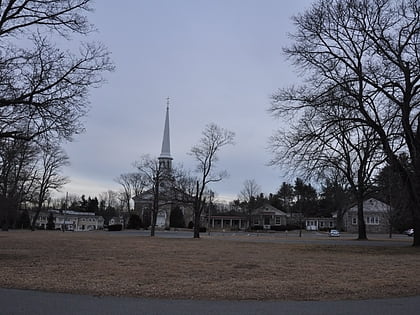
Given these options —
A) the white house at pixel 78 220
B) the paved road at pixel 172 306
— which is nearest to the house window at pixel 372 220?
the white house at pixel 78 220

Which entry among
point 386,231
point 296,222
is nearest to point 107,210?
point 296,222

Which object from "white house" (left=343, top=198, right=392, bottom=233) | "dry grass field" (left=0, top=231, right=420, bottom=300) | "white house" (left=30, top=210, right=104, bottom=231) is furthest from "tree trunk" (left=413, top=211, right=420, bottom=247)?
"white house" (left=30, top=210, right=104, bottom=231)

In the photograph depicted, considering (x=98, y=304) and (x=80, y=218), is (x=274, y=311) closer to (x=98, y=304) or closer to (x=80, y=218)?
(x=98, y=304)

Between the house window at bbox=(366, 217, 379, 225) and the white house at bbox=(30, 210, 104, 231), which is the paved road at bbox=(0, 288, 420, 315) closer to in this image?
the house window at bbox=(366, 217, 379, 225)

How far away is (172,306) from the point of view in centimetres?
852

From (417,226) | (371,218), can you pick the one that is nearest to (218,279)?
(417,226)

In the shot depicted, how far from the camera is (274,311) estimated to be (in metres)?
8.16

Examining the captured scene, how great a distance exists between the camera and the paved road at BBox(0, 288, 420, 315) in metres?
8.02

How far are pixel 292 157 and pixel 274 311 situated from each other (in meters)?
18.8

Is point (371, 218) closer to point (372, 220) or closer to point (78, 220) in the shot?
point (372, 220)

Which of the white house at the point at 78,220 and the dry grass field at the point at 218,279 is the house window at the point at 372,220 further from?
the dry grass field at the point at 218,279

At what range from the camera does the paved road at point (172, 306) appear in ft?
26.3

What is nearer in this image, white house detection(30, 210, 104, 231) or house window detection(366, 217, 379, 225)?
house window detection(366, 217, 379, 225)

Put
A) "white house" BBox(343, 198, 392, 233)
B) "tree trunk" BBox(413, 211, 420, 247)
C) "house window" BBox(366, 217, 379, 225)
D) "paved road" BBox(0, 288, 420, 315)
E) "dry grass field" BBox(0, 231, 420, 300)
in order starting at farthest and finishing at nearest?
"house window" BBox(366, 217, 379, 225) → "white house" BBox(343, 198, 392, 233) → "tree trunk" BBox(413, 211, 420, 247) → "dry grass field" BBox(0, 231, 420, 300) → "paved road" BBox(0, 288, 420, 315)
